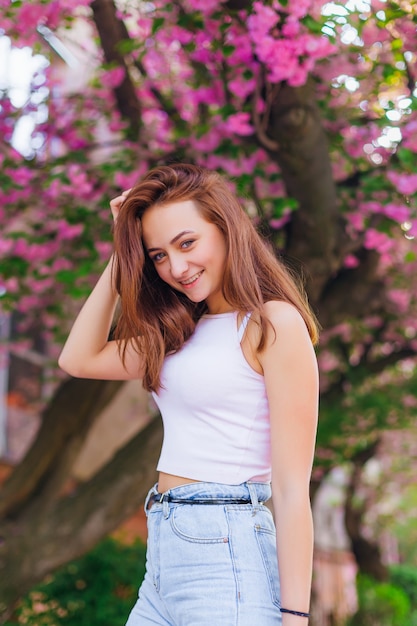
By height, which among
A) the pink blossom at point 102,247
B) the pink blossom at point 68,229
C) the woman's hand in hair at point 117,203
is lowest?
the pink blossom at point 102,247

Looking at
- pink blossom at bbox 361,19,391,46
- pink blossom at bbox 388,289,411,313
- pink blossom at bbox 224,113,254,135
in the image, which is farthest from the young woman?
pink blossom at bbox 388,289,411,313

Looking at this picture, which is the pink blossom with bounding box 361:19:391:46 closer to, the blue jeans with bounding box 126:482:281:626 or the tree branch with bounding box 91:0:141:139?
the tree branch with bounding box 91:0:141:139

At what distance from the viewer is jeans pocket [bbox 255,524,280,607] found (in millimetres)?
2164

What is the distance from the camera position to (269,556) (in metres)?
2.20

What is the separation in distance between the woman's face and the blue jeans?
1.80ft

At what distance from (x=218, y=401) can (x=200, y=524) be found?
31cm

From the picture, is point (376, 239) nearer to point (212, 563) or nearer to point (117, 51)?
point (117, 51)

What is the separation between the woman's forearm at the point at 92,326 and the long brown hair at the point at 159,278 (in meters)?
0.04

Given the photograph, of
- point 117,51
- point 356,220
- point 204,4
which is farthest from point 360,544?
point 204,4

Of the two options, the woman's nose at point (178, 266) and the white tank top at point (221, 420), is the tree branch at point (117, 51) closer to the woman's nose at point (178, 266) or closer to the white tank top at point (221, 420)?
the woman's nose at point (178, 266)

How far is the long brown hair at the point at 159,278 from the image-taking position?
2.38m

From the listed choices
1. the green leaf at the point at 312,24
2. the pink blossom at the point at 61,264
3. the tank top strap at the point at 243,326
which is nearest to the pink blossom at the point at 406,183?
the green leaf at the point at 312,24

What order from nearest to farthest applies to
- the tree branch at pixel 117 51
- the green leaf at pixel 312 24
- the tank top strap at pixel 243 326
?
Answer: the tank top strap at pixel 243 326 → the green leaf at pixel 312 24 → the tree branch at pixel 117 51

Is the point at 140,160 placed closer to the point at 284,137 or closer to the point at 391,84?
the point at 284,137
